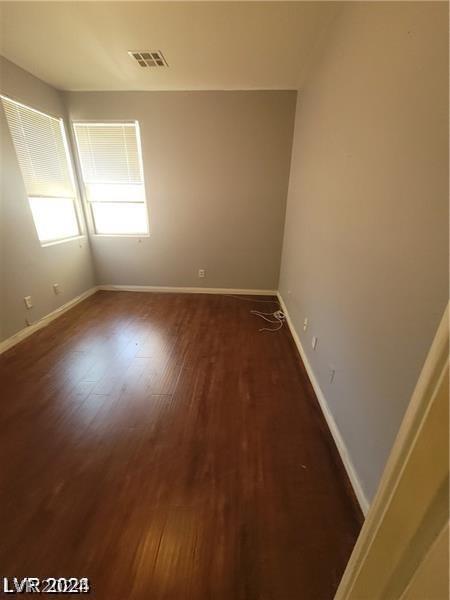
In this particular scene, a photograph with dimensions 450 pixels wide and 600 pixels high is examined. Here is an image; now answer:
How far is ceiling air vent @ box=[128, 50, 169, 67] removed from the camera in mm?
2129

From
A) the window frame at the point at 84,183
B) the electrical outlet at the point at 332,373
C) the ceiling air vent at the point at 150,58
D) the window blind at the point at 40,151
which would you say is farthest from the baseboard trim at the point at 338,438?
the window blind at the point at 40,151

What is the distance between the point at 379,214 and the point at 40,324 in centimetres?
337

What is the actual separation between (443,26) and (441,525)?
1.39m

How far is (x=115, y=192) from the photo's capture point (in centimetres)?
337

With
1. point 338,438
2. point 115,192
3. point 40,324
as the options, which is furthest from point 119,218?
point 338,438

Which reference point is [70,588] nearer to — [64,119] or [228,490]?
[228,490]

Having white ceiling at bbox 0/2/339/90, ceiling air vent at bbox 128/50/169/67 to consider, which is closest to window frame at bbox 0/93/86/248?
white ceiling at bbox 0/2/339/90

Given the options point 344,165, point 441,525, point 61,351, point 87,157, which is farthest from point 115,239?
point 441,525

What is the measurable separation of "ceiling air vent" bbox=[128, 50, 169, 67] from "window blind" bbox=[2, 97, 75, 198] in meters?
1.30

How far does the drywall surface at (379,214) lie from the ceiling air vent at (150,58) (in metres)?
1.47

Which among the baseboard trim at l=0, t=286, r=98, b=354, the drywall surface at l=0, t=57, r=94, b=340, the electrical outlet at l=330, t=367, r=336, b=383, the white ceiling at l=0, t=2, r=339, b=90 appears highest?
the white ceiling at l=0, t=2, r=339, b=90

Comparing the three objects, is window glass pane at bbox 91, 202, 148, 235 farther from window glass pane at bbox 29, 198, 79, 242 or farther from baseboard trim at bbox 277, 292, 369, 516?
baseboard trim at bbox 277, 292, 369, 516

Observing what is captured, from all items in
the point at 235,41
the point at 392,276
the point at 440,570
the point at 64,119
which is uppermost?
the point at 235,41

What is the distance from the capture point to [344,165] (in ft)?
4.87
